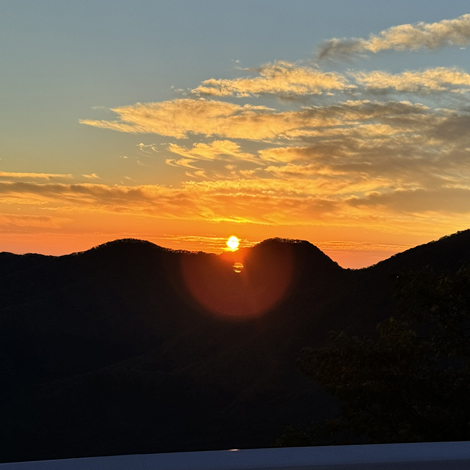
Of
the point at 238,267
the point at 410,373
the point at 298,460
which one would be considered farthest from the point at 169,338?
the point at 298,460

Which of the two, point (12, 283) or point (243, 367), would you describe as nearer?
point (243, 367)

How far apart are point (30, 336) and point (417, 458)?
116 ft

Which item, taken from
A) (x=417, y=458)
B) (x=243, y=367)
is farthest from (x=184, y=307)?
(x=417, y=458)

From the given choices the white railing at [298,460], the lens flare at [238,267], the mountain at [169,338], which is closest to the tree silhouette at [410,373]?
the mountain at [169,338]

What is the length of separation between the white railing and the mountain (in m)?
5.59

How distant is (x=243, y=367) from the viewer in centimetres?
3044

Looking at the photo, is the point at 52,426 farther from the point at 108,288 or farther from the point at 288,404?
the point at 108,288

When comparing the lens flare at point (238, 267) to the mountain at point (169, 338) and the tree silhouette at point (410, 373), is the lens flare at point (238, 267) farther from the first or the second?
the tree silhouette at point (410, 373)

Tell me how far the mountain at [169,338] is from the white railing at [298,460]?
559cm

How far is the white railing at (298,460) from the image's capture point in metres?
3.44

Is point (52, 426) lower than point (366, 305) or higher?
lower

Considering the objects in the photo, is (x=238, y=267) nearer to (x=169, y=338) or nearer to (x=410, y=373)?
(x=169, y=338)

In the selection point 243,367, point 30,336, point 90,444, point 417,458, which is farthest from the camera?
point 30,336

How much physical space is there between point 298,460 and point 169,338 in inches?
1458
